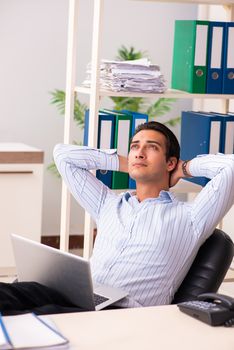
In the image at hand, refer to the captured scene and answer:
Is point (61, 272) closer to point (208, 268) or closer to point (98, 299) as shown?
point (98, 299)

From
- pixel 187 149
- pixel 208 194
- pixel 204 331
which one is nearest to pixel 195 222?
pixel 208 194

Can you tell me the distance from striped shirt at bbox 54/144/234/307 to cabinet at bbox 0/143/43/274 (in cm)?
166

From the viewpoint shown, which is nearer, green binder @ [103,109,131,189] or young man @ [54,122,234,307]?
young man @ [54,122,234,307]

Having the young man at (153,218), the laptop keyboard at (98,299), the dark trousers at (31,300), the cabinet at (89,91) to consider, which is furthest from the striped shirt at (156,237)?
the cabinet at (89,91)

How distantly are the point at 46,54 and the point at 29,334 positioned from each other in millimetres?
3921

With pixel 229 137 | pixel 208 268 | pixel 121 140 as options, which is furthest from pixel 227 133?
pixel 208 268

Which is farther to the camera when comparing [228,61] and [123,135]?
[228,61]

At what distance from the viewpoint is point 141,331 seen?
204cm

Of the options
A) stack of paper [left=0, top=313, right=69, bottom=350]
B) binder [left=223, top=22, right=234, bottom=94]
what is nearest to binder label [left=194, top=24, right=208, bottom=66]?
binder [left=223, top=22, right=234, bottom=94]

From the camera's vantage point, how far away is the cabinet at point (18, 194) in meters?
4.73

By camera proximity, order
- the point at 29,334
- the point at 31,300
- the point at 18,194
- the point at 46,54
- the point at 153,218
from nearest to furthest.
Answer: the point at 29,334, the point at 31,300, the point at 153,218, the point at 18,194, the point at 46,54

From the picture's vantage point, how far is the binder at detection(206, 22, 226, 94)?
14.2 ft

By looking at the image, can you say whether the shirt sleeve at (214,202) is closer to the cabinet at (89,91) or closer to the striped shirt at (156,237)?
the striped shirt at (156,237)

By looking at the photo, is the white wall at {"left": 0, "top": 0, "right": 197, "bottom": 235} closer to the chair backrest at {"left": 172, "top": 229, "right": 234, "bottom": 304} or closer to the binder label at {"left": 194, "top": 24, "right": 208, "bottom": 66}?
the binder label at {"left": 194, "top": 24, "right": 208, "bottom": 66}
